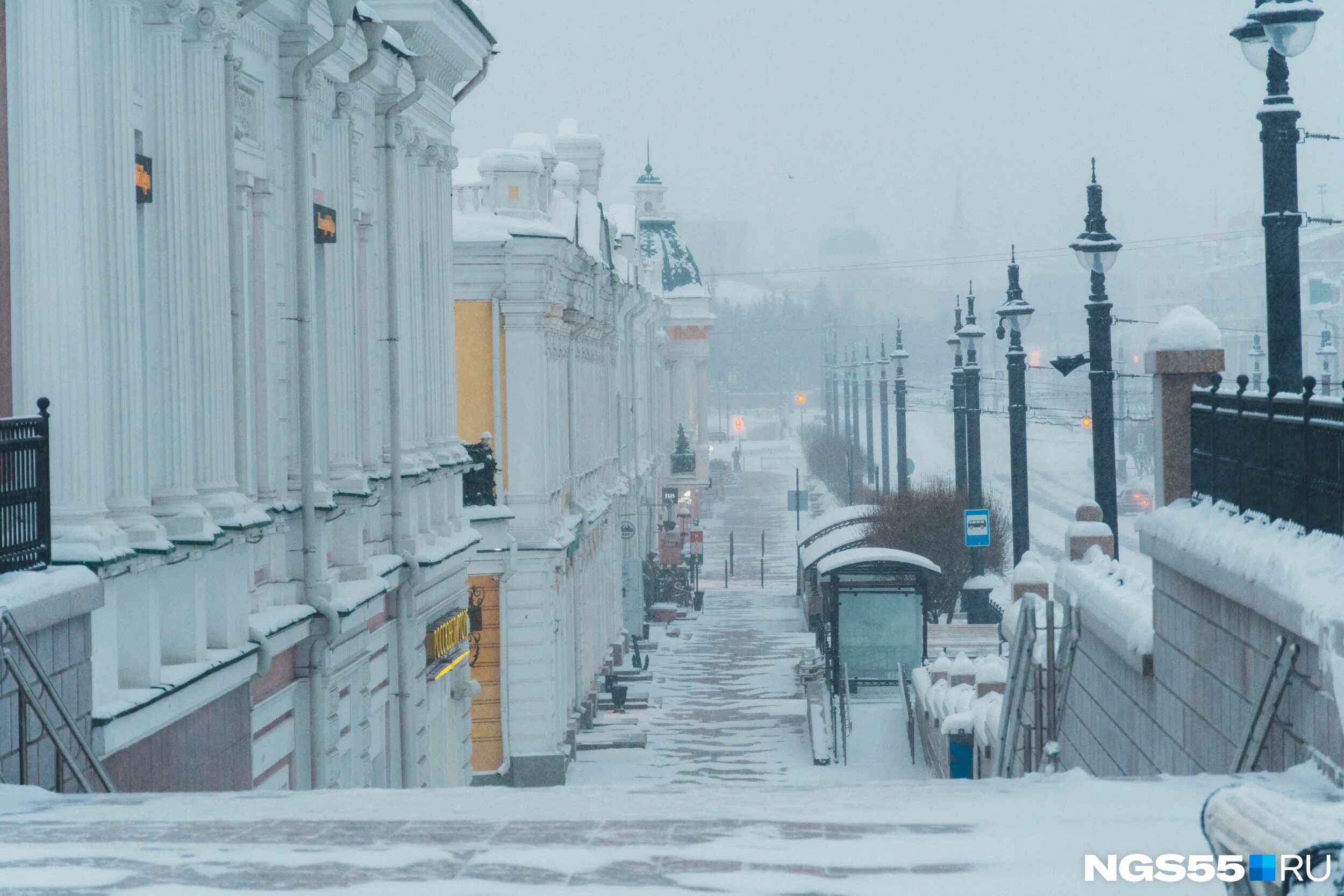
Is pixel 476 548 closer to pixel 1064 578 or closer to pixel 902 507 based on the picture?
pixel 1064 578

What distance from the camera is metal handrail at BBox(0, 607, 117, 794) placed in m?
8.07

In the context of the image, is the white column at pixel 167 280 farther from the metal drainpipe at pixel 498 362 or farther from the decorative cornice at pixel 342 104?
the metal drainpipe at pixel 498 362

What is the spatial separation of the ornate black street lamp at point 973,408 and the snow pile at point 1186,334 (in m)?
18.7

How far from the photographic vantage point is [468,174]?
33.7 metres

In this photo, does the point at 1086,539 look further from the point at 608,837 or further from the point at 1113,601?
the point at 608,837

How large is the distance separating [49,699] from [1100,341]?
39.3 feet

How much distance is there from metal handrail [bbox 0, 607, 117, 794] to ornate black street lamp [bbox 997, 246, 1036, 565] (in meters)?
15.9

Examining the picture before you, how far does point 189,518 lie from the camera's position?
10859 mm

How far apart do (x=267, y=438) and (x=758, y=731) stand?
20655 mm

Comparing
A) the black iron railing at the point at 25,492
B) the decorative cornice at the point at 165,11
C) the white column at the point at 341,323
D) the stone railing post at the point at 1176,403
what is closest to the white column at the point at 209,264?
the decorative cornice at the point at 165,11

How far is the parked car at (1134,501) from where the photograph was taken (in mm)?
73750

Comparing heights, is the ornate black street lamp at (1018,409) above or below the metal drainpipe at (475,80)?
below

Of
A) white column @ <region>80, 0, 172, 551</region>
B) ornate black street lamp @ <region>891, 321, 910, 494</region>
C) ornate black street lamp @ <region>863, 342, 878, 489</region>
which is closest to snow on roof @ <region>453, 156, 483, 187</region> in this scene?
ornate black street lamp @ <region>891, 321, 910, 494</region>

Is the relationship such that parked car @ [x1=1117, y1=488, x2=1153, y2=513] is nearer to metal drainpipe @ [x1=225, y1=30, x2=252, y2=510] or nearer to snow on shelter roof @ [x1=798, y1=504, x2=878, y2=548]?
snow on shelter roof @ [x1=798, y1=504, x2=878, y2=548]
